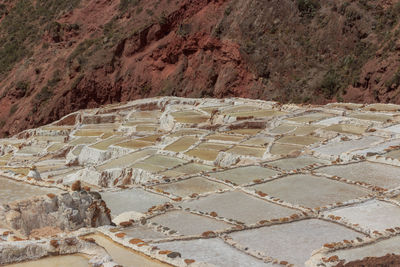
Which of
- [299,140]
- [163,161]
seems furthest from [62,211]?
[299,140]

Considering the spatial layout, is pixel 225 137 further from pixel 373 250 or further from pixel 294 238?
pixel 373 250

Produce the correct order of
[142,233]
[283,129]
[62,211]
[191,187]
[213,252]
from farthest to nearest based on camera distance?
1. [283,129]
2. [191,187]
3. [62,211]
4. [142,233]
5. [213,252]

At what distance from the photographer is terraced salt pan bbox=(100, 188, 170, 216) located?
13.0 meters

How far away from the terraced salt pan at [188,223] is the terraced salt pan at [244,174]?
357cm

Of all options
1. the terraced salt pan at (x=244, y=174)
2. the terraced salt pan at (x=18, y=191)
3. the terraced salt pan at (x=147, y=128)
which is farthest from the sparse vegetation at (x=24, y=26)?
the terraced salt pan at (x=18, y=191)

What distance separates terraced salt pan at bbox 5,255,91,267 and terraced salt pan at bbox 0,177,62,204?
12.9ft

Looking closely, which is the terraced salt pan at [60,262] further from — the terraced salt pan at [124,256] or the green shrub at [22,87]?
the green shrub at [22,87]

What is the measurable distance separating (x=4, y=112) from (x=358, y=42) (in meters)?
30.0

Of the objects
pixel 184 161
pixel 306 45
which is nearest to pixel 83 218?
pixel 184 161

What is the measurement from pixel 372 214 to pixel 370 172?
11.5ft

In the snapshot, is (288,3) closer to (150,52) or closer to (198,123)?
(150,52)

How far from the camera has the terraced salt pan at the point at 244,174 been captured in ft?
49.7

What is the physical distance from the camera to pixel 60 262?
7730 mm

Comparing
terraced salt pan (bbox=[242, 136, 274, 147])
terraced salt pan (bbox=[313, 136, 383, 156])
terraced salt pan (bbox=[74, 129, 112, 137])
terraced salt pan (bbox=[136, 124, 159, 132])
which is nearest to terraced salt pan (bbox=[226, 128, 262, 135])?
terraced salt pan (bbox=[242, 136, 274, 147])
